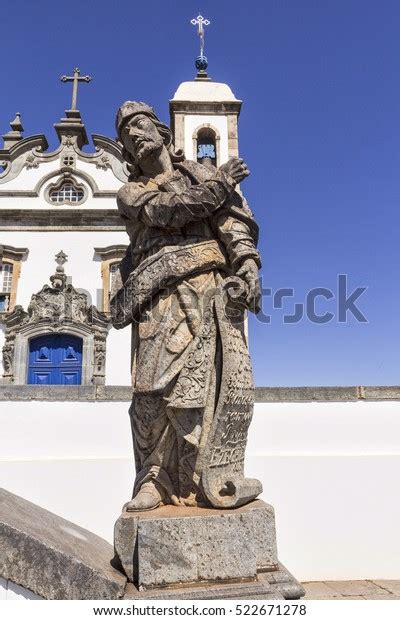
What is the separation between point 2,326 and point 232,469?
1262 cm


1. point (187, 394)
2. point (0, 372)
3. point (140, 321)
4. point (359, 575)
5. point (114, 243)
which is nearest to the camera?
point (187, 394)

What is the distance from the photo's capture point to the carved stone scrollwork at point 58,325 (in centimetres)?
1308

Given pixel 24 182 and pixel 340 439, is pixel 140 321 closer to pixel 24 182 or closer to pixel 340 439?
pixel 340 439

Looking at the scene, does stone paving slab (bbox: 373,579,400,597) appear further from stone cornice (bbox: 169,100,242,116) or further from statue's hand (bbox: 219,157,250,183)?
stone cornice (bbox: 169,100,242,116)

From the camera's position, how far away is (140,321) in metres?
2.56

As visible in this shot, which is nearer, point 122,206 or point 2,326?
point 122,206

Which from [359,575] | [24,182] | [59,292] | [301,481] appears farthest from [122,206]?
[24,182]

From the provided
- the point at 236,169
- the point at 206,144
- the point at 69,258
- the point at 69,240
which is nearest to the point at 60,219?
the point at 69,240

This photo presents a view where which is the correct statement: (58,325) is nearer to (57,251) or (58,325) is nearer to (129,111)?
(57,251)

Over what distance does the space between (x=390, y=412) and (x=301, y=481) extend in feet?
4.26

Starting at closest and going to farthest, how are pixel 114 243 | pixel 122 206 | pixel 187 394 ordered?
pixel 187 394
pixel 122 206
pixel 114 243

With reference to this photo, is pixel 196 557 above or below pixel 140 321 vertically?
below

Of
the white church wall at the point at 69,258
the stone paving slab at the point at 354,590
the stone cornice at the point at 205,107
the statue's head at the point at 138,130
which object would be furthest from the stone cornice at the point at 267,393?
the stone cornice at the point at 205,107

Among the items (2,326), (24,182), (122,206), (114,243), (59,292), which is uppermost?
(24,182)
